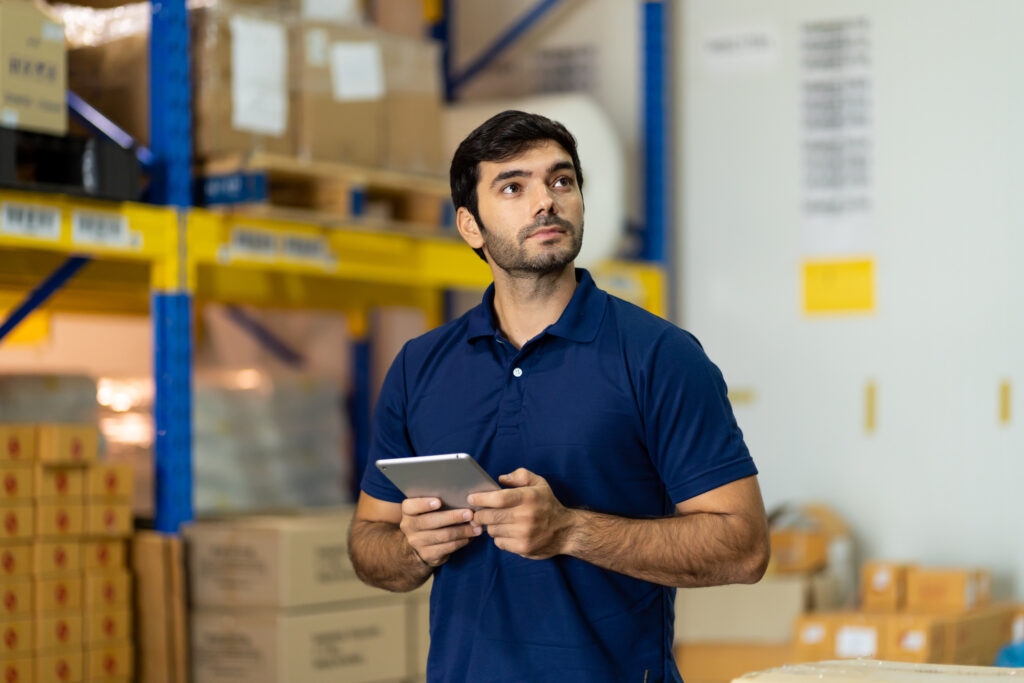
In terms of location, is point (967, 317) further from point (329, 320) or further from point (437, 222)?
point (329, 320)

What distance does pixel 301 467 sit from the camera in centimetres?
679

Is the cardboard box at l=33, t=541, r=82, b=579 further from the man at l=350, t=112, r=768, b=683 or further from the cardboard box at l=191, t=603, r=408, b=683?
the man at l=350, t=112, r=768, b=683

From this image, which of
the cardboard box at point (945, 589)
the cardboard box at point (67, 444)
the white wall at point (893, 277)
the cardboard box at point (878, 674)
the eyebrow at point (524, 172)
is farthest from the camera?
the white wall at point (893, 277)

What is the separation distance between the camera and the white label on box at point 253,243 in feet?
16.5

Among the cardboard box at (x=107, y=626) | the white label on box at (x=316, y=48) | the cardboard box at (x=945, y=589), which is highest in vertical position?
the white label on box at (x=316, y=48)

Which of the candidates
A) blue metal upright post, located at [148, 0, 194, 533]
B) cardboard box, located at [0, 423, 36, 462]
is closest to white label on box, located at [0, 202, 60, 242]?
blue metal upright post, located at [148, 0, 194, 533]

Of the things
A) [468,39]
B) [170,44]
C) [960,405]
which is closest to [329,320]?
[468,39]

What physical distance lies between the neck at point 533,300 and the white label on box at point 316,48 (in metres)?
2.90

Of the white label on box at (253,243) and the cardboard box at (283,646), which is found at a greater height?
the white label on box at (253,243)

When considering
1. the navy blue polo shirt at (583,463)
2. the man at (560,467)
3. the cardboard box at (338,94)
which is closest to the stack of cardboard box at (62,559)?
the cardboard box at (338,94)

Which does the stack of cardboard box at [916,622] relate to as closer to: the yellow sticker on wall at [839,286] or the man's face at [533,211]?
the yellow sticker on wall at [839,286]

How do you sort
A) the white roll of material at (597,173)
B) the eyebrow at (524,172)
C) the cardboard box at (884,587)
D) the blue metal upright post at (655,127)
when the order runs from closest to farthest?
the eyebrow at (524,172) < the cardboard box at (884,587) < the white roll of material at (597,173) < the blue metal upright post at (655,127)

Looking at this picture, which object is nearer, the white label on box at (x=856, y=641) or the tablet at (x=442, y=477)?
the tablet at (x=442, y=477)

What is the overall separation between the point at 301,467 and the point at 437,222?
170cm
